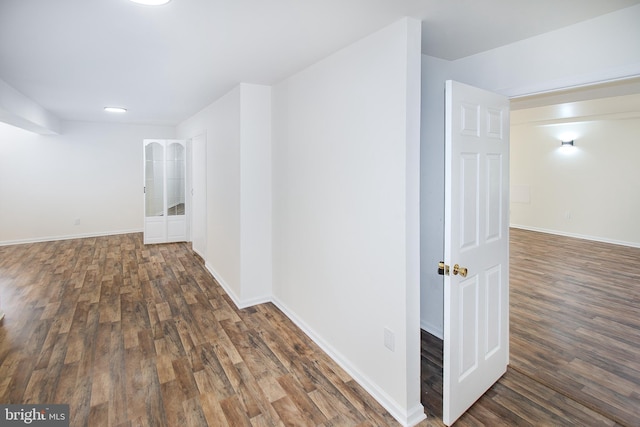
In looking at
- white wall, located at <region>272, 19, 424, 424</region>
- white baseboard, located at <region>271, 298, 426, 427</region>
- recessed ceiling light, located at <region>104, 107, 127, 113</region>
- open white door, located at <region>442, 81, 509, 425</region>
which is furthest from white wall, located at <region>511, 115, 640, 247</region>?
recessed ceiling light, located at <region>104, 107, 127, 113</region>

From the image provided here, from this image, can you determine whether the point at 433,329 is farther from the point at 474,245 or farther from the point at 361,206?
the point at 361,206

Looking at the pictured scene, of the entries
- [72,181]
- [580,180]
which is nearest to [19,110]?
[72,181]

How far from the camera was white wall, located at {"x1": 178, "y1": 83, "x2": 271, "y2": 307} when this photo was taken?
3.46 m

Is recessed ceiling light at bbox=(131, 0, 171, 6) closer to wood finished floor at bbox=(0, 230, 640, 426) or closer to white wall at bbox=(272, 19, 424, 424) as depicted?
white wall at bbox=(272, 19, 424, 424)

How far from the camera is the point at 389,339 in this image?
2.06 meters

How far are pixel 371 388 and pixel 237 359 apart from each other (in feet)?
3.48

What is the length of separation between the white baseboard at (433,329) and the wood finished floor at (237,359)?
7 cm

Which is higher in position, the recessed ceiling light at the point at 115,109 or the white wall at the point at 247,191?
the recessed ceiling light at the point at 115,109

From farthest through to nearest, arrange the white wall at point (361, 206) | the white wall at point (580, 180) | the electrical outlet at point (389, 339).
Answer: the white wall at point (580, 180) → the electrical outlet at point (389, 339) → the white wall at point (361, 206)

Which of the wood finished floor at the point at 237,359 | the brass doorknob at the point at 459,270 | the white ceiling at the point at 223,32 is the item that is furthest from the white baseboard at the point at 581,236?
the brass doorknob at the point at 459,270

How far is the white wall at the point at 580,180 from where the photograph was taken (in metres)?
6.02

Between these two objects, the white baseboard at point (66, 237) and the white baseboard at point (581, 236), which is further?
the white baseboard at point (66, 237)

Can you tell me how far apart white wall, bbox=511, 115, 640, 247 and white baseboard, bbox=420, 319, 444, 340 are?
14.0 feet

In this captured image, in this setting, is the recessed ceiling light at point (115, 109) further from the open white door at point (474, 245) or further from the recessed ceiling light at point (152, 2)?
the open white door at point (474, 245)
